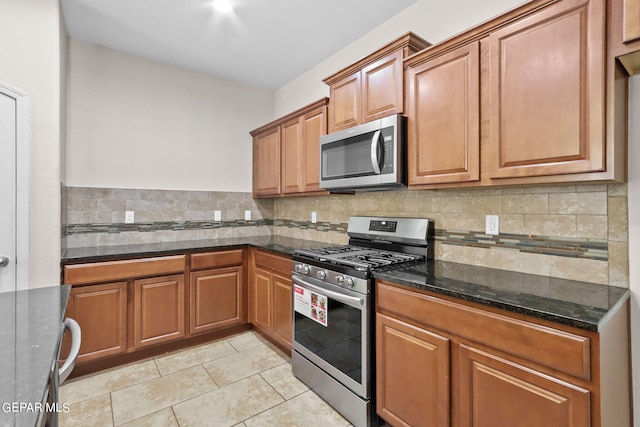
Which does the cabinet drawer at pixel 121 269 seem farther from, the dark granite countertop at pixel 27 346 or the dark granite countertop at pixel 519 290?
the dark granite countertop at pixel 519 290

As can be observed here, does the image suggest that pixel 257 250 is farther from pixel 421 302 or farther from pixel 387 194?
pixel 421 302

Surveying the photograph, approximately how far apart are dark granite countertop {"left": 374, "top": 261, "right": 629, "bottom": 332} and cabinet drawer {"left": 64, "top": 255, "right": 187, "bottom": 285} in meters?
1.85

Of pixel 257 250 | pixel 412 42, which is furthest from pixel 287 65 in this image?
pixel 257 250

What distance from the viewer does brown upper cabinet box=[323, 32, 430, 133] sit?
2.04 m

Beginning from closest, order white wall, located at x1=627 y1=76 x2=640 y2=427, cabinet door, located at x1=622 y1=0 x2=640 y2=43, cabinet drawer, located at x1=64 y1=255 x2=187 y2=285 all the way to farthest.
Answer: cabinet door, located at x1=622 y1=0 x2=640 y2=43 → white wall, located at x1=627 y1=76 x2=640 y2=427 → cabinet drawer, located at x1=64 y1=255 x2=187 y2=285

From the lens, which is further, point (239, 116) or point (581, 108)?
point (239, 116)

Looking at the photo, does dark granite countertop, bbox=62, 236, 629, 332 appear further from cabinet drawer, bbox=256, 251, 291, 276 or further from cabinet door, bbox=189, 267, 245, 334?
cabinet door, bbox=189, 267, 245, 334

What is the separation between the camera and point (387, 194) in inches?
101

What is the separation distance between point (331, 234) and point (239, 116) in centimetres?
186

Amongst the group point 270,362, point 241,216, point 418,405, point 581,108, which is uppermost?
point 581,108

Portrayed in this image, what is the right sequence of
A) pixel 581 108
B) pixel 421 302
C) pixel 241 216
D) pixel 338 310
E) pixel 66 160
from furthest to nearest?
pixel 241 216, pixel 66 160, pixel 338 310, pixel 421 302, pixel 581 108

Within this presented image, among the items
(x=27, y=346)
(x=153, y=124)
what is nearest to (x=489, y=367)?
(x=27, y=346)

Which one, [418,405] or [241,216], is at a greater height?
[241,216]

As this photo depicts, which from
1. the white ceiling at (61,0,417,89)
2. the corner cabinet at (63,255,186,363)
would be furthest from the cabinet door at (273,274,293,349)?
the white ceiling at (61,0,417,89)
